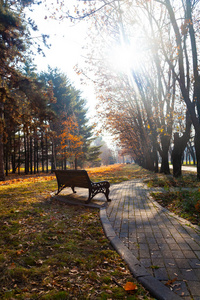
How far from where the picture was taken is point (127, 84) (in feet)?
60.3

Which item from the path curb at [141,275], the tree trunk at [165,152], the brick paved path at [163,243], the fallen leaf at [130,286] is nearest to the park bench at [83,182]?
the brick paved path at [163,243]

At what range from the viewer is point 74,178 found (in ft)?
22.8

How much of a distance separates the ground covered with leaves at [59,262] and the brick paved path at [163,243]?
0.33m

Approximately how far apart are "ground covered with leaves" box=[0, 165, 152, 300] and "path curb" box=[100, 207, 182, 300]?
0.07m

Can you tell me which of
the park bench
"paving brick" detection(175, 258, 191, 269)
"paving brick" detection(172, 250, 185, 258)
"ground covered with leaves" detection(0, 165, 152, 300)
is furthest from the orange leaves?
"paving brick" detection(175, 258, 191, 269)

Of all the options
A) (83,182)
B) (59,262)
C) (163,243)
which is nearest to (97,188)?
(83,182)

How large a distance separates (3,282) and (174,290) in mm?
1916

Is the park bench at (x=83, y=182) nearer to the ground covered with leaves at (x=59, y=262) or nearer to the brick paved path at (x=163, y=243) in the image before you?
the brick paved path at (x=163, y=243)

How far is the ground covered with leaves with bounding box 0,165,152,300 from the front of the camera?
2281 millimetres

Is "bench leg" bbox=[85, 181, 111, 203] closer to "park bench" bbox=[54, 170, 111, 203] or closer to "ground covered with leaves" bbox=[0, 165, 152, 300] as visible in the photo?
"park bench" bbox=[54, 170, 111, 203]

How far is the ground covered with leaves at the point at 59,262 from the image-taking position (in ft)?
7.48

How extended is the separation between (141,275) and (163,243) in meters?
1.00

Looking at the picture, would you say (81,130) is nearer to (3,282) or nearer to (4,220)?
(4,220)

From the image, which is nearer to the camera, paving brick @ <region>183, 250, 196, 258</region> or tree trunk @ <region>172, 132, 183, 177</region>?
paving brick @ <region>183, 250, 196, 258</region>
